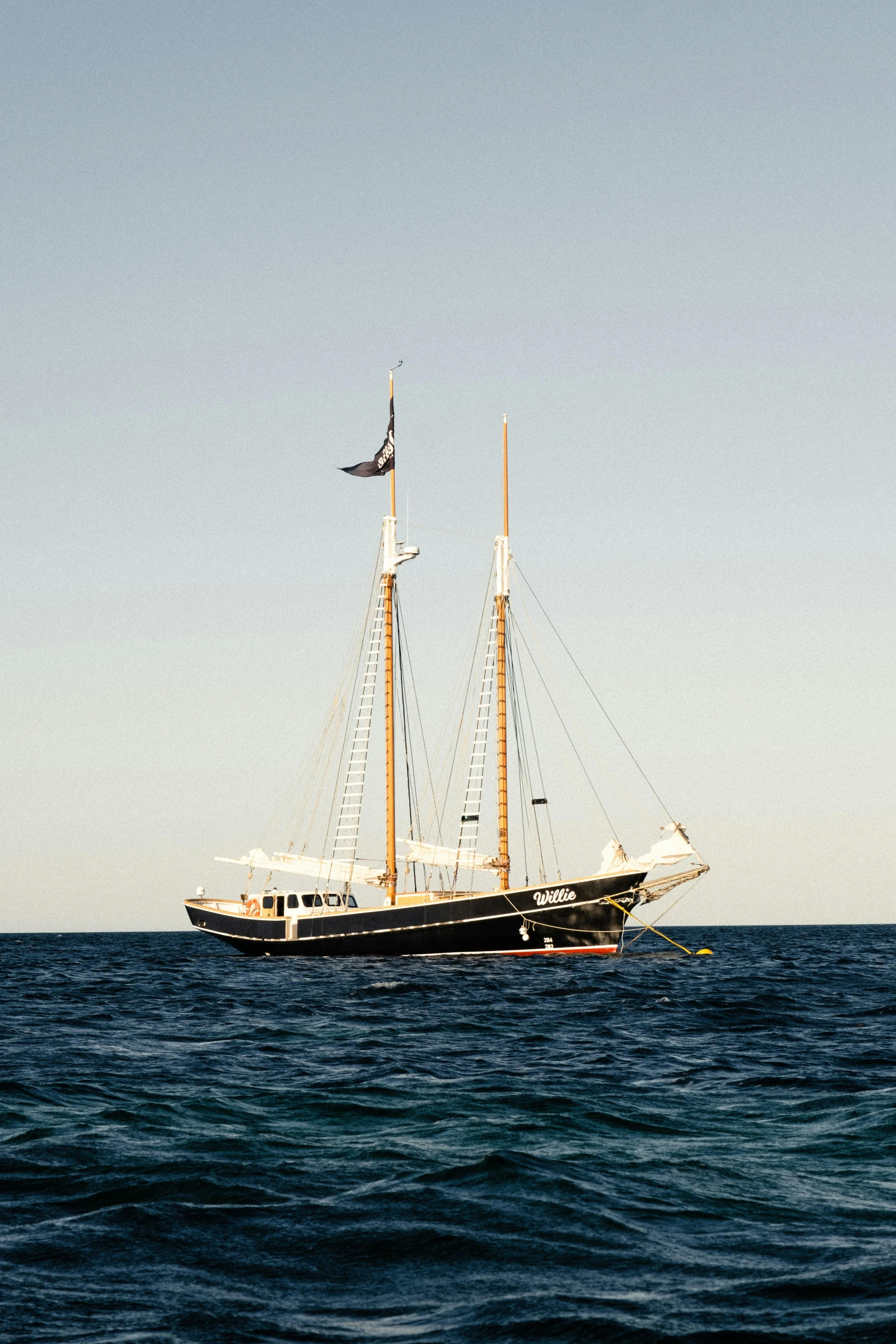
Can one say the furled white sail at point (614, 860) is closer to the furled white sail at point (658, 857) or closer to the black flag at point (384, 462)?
the furled white sail at point (658, 857)

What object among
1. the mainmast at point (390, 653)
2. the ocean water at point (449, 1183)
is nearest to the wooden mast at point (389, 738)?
the mainmast at point (390, 653)

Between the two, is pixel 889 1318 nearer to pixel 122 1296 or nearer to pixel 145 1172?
pixel 122 1296

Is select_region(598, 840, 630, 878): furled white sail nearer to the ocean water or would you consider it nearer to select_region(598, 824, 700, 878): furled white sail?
select_region(598, 824, 700, 878): furled white sail

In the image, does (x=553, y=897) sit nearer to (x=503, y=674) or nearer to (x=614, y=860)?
(x=614, y=860)

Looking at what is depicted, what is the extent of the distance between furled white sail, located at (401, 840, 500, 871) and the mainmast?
3257mm

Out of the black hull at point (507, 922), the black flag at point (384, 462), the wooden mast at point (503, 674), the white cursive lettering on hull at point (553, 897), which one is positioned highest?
the black flag at point (384, 462)

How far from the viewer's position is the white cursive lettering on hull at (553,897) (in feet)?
201

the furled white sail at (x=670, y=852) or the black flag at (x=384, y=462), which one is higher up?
the black flag at (x=384, y=462)

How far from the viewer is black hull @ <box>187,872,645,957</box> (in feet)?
200

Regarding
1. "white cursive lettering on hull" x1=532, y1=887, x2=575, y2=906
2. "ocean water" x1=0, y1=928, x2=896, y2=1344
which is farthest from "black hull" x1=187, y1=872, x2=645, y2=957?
"ocean water" x1=0, y1=928, x2=896, y2=1344

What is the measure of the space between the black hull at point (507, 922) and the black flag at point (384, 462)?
25.2 meters

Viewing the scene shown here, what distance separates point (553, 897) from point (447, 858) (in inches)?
303

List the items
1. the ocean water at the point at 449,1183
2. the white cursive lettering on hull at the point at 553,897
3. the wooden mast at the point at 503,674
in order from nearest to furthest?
→ the ocean water at the point at 449,1183
the white cursive lettering on hull at the point at 553,897
the wooden mast at the point at 503,674

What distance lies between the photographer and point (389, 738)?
72938 millimetres
